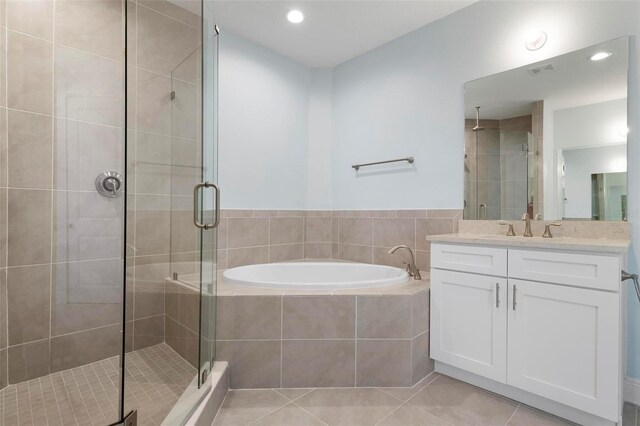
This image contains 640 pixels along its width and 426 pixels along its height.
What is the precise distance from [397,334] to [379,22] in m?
2.30

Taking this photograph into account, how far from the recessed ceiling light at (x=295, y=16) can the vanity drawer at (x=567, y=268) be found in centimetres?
220

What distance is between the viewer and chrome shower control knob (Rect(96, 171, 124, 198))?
198 centimetres

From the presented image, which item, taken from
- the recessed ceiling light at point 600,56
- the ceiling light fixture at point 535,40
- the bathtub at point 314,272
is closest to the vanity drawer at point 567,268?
the bathtub at point 314,272

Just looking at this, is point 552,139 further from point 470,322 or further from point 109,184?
point 109,184

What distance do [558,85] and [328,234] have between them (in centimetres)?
211

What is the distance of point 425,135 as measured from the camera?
2586 mm

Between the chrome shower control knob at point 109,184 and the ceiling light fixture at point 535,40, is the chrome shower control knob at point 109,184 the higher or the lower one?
the lower one

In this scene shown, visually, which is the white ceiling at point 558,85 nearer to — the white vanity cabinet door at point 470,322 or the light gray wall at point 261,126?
the white vanity cabinet door at point 470,322

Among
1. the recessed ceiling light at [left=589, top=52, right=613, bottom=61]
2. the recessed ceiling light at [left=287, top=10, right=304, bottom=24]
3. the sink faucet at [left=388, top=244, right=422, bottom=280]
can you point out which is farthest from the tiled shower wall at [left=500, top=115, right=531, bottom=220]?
the recessed ceiling light at [left=287, top=10, right=304, bottom=24]

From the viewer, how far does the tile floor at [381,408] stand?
1525mm

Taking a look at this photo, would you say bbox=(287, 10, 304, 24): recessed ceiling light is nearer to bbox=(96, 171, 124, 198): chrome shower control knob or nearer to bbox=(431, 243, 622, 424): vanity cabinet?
bbox=(96, 171, 124, 198): chrome shower control knob

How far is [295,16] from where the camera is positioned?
2457mm

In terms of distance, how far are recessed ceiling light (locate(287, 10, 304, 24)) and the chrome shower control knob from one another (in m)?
1.69

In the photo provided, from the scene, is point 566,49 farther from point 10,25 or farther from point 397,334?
point 10,25
